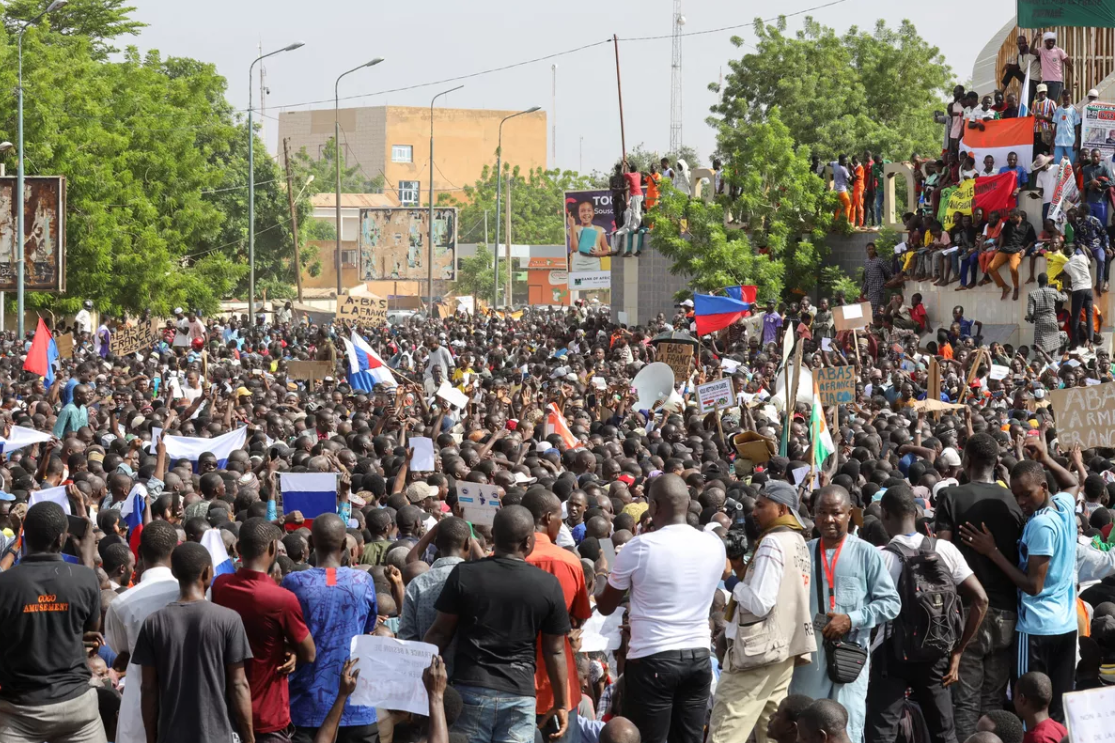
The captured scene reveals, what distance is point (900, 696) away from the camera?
6324 mm

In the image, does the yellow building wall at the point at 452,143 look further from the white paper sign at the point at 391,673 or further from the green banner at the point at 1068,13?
the white paper sign at the point at 391,673

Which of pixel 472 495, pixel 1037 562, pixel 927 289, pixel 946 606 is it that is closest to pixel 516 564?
pixel 946 606

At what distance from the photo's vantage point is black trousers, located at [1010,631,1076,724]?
21.5 ft

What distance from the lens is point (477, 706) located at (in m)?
5.55

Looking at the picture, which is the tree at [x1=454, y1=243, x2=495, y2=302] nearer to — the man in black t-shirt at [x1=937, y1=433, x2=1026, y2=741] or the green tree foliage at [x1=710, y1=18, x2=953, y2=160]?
the green tree foliage at [x1=710, y1=18, x2=953, y2=160]

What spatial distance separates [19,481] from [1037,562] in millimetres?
7079

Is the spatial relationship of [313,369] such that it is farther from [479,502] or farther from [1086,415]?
[1086,415]

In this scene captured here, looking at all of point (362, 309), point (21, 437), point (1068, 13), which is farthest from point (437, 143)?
point (21, 437)

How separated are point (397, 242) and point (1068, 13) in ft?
136

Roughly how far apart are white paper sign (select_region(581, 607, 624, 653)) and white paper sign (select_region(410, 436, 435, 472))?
4481 mm

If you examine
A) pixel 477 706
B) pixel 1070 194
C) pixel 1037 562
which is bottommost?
pixel 477 706


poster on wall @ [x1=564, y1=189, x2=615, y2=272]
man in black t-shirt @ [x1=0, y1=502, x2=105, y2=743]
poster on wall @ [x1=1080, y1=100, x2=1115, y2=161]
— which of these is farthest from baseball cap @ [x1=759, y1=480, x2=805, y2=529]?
Result: poster on wall @ [x1=564, y1=189, x2=615, y2=272]

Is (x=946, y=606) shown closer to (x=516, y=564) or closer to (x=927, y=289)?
(x=516, y=564)

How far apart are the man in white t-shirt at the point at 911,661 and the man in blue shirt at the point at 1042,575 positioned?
0.23 meters
